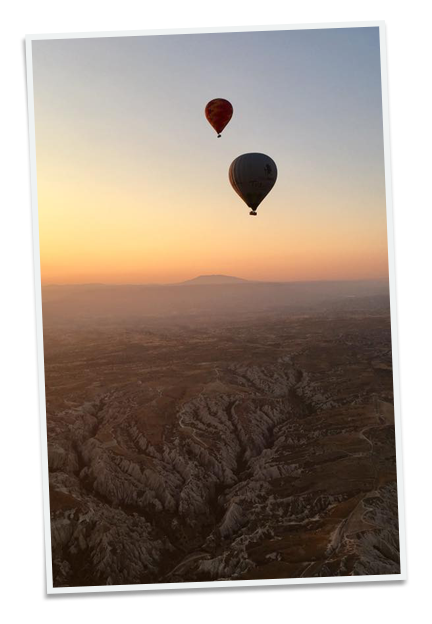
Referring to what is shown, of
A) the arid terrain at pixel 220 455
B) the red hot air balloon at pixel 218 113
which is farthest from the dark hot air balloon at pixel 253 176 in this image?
the arid terrain at pixel 220 455

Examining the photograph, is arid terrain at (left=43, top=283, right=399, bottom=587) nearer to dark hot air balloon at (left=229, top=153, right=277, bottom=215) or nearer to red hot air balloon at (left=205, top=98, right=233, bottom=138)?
dark hot air balloon at (left=229, top=153, right=277, bottom=215)

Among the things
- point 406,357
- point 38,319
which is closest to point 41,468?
point 38,319

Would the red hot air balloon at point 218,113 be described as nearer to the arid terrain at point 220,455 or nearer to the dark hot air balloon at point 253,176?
the dark hot air balloon at point 253,176

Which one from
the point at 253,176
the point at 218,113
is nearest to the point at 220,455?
the point at 253,176

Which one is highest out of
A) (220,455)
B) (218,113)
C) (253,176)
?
(218,113)

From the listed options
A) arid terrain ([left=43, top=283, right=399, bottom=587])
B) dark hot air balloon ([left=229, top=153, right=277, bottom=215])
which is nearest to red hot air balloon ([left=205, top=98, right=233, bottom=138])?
dark hot air balloon ([left=229, top=153, right=277, bottom=215])

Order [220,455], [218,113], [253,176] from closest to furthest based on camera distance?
[218,113] < [253,176] < [220,455]

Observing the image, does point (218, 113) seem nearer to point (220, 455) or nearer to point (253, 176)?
point (253, 176)

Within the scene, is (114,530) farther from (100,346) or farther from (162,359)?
(100,346)
